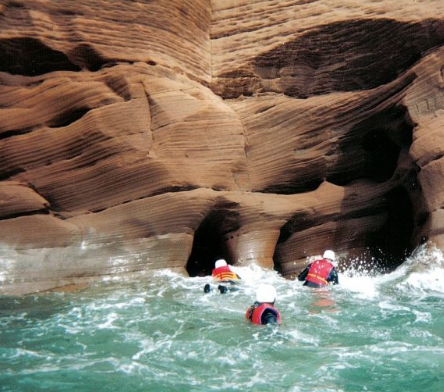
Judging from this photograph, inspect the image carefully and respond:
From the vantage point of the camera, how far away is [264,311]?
764 cm

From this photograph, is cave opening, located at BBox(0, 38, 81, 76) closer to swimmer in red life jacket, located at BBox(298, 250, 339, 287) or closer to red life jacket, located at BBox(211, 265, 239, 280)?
red life jacket, located at BBox(211, 265, 239, 280)

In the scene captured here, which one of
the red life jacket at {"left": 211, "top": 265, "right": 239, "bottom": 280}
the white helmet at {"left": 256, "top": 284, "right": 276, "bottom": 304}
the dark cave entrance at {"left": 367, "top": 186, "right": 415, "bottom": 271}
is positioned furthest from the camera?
the dark cave entrance at {"left": 367, "top": 186, "right": 415, "bottom": 271}

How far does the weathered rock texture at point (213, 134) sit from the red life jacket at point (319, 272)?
1.97m

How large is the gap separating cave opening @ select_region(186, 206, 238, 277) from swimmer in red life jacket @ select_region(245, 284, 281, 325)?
179 inches

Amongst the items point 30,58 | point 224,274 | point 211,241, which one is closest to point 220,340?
point 224,274

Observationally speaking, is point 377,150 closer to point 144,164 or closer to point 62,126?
point 144,164

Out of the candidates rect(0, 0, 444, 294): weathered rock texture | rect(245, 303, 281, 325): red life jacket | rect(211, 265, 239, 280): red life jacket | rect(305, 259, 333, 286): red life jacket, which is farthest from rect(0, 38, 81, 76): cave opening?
rect(245, 303, 281, 325): red life jacket

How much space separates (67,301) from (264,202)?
5.04m

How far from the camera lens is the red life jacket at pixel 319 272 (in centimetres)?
1045

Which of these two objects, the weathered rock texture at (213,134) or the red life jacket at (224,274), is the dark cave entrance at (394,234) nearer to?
the weathered rock texture at (213,134)

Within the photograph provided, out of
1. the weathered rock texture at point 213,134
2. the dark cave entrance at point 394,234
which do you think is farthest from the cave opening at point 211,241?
the dark cave entrance at point 394,234

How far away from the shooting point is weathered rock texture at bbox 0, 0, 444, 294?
1144 centimetres

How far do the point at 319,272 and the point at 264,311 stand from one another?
122 inches

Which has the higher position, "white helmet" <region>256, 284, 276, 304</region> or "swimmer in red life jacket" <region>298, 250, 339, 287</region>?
"swimmer in red life jacket" <region>298, 250, 339, 287</region>
